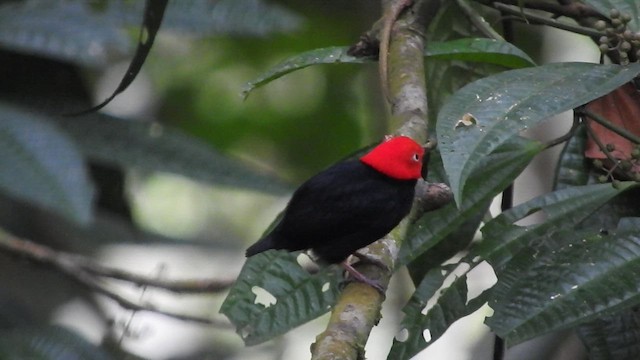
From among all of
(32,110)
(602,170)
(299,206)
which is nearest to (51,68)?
(32,110)

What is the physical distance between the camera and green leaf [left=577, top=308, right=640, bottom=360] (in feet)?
7.23

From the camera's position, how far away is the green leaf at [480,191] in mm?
2256

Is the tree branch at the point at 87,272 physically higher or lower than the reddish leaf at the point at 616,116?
lower

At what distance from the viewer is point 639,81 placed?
2461 millimetres

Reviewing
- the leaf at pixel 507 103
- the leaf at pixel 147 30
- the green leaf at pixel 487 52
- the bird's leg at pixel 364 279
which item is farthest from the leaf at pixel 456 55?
the bird's leg at pixel 364 279

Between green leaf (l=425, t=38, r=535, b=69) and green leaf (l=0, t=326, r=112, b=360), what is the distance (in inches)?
41.7

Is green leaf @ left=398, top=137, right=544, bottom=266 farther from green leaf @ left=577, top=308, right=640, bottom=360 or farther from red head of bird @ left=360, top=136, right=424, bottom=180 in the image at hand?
green leaf @ left=577, top=308, right=640, bottom=360

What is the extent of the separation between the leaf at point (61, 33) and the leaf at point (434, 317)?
0.88 meters

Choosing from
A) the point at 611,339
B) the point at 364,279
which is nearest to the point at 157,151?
the point at 364,279

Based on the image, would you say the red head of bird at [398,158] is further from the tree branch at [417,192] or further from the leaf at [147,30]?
the leaf at [147,30]

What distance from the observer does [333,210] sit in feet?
8.08

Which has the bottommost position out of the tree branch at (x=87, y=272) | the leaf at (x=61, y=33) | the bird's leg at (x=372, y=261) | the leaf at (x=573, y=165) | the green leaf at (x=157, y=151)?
the bird's leg at (x=372, y=261)

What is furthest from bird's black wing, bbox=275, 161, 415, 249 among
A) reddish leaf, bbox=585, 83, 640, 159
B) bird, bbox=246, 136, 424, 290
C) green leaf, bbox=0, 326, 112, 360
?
green leaf, bbox=0, 326, 112, 360

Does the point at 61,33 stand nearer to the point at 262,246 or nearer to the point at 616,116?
the point at 262,246
